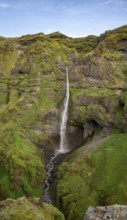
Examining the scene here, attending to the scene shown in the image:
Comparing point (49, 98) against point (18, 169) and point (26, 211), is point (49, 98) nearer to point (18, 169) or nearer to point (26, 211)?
point (18, 169)

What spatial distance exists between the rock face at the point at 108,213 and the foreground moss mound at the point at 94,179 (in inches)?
894

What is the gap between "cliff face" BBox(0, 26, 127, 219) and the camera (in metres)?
105

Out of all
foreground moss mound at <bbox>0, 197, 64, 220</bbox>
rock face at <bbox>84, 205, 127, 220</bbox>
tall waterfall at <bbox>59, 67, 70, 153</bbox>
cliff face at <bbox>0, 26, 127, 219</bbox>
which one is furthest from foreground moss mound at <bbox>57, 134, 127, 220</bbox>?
foreground moss mound at <bbox>0, 197, 64, 220</bbox>

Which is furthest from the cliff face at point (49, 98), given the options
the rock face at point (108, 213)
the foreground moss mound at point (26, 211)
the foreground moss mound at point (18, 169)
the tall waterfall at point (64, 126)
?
the rock face at point (108, 213)

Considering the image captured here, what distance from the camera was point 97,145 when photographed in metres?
109

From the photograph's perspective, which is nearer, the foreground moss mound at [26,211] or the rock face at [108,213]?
the foreground moss mound at [26,211]

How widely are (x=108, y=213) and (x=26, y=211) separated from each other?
46.9ft

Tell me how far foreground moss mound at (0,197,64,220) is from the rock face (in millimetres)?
6558

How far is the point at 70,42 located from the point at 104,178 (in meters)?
→ 96.0

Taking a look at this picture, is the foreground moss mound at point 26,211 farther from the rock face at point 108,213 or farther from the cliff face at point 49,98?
the cliff face at point 49,98

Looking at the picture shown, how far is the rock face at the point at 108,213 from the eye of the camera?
189 feet

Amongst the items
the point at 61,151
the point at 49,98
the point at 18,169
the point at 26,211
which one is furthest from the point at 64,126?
the point at 26,211

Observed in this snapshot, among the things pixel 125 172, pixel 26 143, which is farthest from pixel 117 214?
pixel 26 143

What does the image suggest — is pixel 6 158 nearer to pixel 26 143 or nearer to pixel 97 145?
pixel 26 143
